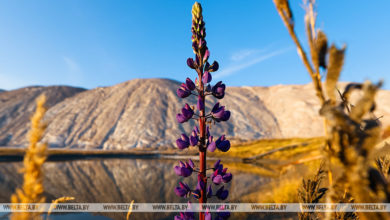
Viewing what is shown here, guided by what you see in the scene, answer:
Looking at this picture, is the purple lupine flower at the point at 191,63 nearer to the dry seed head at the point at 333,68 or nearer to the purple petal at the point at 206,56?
the purple petal at the point at 206,56

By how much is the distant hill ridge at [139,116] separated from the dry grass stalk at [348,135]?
262ft

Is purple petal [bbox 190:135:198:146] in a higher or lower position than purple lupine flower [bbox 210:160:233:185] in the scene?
higher

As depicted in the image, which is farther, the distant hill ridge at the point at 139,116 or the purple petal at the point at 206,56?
the distant hill ridge at the point at 139,116

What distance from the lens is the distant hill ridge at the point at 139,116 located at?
272ft

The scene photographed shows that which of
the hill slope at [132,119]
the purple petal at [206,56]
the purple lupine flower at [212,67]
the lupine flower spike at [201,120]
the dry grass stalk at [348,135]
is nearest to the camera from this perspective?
the dry grass stalk at [348,135]

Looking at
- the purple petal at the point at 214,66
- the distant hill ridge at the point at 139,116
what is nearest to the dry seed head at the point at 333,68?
the purple petal at the point at 214,66

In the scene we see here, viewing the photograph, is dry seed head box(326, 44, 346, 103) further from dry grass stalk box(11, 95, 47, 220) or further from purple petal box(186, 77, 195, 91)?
purple petal box(186, 77, 195, 91)

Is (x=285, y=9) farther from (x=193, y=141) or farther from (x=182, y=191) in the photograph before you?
(x=182, y=191)

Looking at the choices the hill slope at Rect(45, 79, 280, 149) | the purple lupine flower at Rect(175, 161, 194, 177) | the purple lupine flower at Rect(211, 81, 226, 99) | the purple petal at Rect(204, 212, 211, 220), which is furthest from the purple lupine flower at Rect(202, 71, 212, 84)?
the hill slope at Rect(45, 79, 280, 149)

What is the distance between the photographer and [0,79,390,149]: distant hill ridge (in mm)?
82812

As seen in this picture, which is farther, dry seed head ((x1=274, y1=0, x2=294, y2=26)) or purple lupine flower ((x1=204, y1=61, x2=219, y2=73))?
purple lupine flower ((x1=204, y1=61, x2=219, y2=73))

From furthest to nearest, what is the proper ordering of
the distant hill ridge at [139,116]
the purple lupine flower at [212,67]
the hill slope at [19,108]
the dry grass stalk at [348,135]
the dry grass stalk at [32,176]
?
the hill slope at [19,108] < the distant hill ridge at [139,116] < the purple lupine flower at [212,67] < the dry grass stalk at [32,176] < the dry grass stalk at [348,135]

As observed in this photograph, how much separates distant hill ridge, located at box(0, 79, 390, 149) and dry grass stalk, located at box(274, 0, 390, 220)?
262 feet

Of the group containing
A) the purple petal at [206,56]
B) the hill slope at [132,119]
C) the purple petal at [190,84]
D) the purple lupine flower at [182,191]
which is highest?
the hill slope at [132,119]
